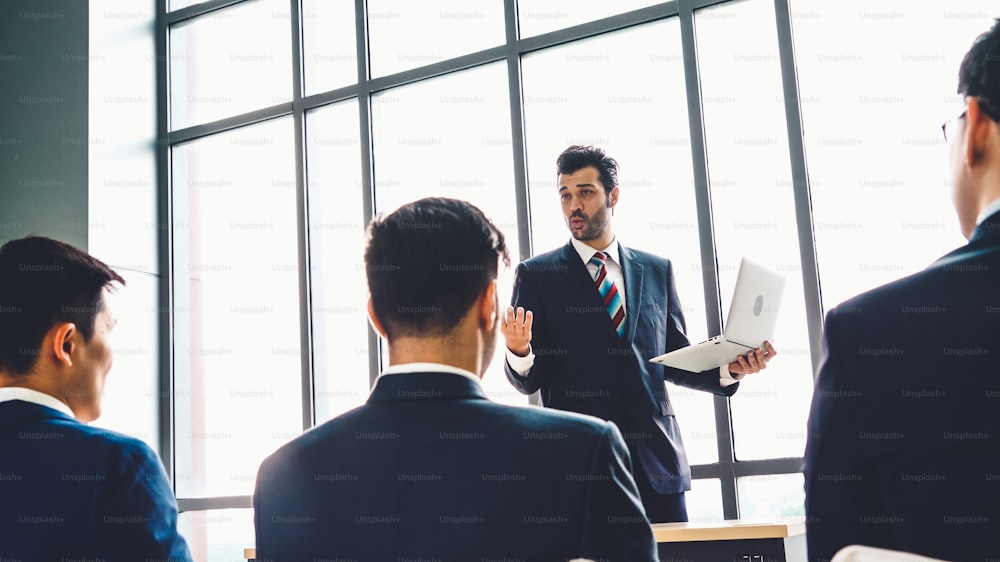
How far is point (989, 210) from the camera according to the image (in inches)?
37.1

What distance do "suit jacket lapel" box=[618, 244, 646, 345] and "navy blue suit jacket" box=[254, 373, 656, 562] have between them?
6.57 ft

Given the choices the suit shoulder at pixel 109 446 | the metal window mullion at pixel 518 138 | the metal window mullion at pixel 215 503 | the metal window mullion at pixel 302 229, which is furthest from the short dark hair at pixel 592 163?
the metal window mullion at pixel 215 503

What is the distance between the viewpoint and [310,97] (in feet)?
16.1

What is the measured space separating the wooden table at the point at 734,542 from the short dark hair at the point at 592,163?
4.40 ft

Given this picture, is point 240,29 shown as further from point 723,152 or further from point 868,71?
point 868,71

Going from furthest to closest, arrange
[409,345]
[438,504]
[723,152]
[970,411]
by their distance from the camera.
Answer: [723,152]
[409,345]
[438,504]
[970,411]

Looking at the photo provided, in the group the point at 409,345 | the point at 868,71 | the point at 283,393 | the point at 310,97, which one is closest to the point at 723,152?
the point at 868,71

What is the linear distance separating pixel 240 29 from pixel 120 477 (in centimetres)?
459

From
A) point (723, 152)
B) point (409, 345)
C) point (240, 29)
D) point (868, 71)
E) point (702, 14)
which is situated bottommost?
point (409, 345)

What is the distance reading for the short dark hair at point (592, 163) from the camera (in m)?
3.28

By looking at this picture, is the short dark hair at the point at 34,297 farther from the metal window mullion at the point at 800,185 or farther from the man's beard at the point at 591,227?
the metal window mullion at the point at 800,185

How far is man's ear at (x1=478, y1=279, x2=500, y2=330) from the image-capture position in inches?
46.0

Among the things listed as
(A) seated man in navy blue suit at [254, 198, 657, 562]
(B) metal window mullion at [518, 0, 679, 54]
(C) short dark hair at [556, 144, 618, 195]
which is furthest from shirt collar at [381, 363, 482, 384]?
(B) metal window mullion at [518, 0, 679, 54]

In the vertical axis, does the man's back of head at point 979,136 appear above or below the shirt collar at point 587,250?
below
